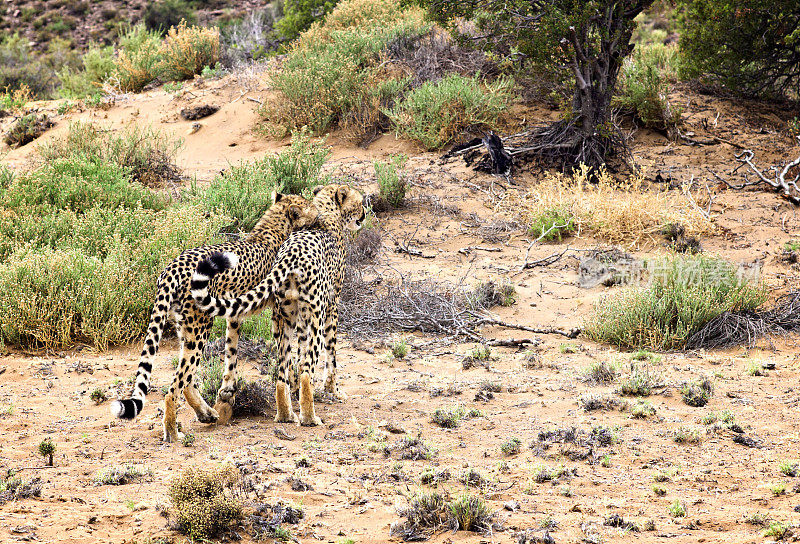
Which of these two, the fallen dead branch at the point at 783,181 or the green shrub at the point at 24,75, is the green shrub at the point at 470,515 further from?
the green shrub at the point at 24,75

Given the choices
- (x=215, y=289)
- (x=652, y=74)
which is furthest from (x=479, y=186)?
(x=215, y=289)

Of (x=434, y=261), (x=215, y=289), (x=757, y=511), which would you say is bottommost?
(x=434, y=261)

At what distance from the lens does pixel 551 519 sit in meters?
3.59

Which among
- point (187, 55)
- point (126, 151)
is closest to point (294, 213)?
point (126, 151)

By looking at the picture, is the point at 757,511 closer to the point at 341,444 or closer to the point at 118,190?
the point at 341,444

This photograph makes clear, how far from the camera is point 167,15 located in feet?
104

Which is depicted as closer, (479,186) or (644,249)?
(644,249)

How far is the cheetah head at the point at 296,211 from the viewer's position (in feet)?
18.8

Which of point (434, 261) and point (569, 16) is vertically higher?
point (569, 16)

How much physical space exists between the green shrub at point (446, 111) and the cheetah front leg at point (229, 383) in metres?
8.01

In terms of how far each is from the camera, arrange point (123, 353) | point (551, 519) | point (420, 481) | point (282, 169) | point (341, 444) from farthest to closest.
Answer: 1. point (282, 169)
2. point (123, 353)
3. point (341, 444)
4. point (420, 481)
5. point (551, 519)

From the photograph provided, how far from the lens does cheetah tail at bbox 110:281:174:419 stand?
4.08 meters

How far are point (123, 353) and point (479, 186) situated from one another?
6023 mm

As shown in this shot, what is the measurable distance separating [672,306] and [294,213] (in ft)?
11.3
